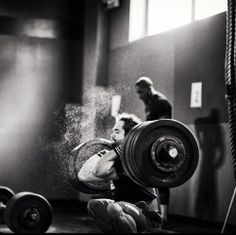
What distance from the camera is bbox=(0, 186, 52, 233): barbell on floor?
3482mm

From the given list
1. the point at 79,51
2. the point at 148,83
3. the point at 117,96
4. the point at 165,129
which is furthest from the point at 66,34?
the point at 165,129

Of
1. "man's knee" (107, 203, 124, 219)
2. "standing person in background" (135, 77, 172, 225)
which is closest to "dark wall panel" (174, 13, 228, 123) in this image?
"standing person in background" (135, 77, 172, 225)

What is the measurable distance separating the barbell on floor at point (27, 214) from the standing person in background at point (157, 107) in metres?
1.16

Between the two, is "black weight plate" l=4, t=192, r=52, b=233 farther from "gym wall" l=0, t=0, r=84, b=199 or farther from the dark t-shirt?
"gym wall" l=0, t=0, r=84, b=199

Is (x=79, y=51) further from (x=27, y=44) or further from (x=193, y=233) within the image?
(x=193, y=233)

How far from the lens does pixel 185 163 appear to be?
300 cm

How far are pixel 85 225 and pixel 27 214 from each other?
0.82m

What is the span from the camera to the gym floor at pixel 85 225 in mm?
3960

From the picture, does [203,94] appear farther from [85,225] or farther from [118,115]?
[85,225]

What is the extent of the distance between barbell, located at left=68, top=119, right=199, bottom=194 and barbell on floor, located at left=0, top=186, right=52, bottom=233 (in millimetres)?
937

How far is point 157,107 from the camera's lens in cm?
425

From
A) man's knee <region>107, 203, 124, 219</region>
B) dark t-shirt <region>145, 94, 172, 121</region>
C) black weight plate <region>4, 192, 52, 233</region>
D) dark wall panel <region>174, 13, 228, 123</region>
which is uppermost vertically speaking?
dark wall panel <region>174, 13, 228, 123</region>

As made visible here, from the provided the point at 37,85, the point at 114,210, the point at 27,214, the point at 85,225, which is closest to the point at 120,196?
the point at 114,210

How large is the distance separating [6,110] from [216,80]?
101 inches
